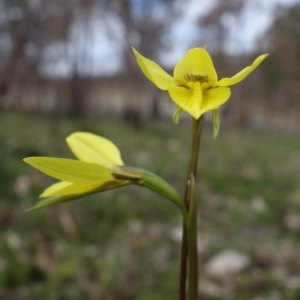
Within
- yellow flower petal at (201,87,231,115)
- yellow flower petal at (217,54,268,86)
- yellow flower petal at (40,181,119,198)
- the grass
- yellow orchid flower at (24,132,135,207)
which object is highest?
yellow flower petal at (217,54,268,86)

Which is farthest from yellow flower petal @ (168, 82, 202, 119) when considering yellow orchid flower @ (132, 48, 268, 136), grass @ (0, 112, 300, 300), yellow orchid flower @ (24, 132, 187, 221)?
grass @ (0, 112, 300, 300)

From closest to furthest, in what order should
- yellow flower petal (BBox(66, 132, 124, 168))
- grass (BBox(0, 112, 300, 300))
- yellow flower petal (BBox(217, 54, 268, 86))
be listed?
yellow flower petal (BBox(217, 54, 268, 86))
yellow flower petal (BBox(66, 132, 124, 168))
grass (BBox(0, 112, 300, 300))

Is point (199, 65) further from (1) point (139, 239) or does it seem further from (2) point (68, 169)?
(1) point (139, 239)

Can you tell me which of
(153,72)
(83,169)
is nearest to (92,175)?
(83,169)

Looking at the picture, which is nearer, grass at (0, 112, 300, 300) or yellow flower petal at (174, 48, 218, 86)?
yellow flower petal at (174, 48, 218, 86)

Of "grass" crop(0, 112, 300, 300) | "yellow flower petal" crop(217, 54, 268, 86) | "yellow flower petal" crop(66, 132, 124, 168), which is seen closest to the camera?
"yellow flower petal" crop(217, 54, 268, 86)

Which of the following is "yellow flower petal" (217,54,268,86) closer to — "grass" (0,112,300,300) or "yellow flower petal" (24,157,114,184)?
"yellow flower petal" (24,157,114,184)

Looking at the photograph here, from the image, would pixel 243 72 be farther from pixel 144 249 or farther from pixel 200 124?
pixel 144 249

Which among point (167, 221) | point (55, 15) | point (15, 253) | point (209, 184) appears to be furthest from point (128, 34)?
point (15, 253)
